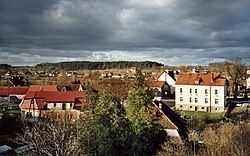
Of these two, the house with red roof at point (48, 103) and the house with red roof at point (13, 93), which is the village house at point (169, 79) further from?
the house with red roof at point (13, 93)

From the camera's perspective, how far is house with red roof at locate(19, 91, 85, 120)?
48.9 m

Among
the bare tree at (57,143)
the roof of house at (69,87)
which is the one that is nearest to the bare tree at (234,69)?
the roof of house at (69,87)

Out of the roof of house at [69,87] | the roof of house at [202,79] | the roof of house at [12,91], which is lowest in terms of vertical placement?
the roof of house at [12,91]

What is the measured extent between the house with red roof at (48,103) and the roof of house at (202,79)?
57.9ft

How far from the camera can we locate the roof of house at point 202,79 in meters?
57.9

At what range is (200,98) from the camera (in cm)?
5894

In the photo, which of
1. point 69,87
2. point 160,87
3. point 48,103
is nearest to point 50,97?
point 48,103

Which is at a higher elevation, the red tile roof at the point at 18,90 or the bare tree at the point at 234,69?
the bare tree at the point at 234,69

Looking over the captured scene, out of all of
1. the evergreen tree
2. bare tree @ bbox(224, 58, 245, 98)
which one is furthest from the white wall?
bare tree @ bbox(224, 58, 245, 98)

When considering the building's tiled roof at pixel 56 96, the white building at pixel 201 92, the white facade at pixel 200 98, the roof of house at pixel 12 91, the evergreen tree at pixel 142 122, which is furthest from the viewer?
the roof of house at pixel 12 91

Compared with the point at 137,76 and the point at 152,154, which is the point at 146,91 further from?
the point at 152,154

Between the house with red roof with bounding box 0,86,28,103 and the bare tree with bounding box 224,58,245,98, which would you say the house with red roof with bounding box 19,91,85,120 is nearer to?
the house with red roof with bounding box 0,86,28,103

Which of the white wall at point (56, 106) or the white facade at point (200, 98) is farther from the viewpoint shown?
the white facade at point (200, 98)

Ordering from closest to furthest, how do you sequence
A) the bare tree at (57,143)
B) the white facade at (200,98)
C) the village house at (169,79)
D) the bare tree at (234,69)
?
the bare tree at (57,143)
the white facade at (200,98)
the bare tree at (234,69)
the village house at (169,79)
